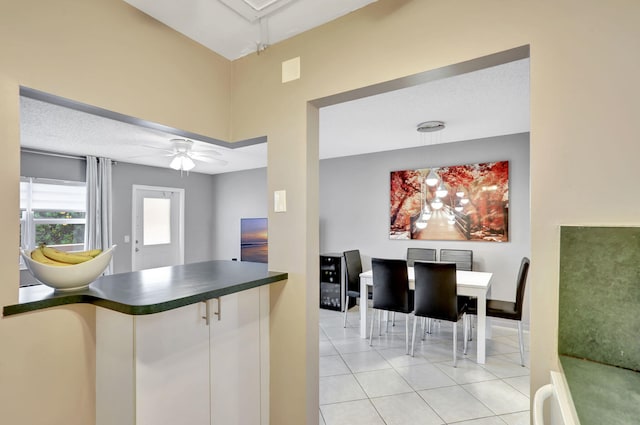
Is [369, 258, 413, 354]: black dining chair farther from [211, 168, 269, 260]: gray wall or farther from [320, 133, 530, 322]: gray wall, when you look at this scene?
[211, 168, 269, 260]: gray wall

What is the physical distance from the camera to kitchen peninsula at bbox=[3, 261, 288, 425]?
1.20 m

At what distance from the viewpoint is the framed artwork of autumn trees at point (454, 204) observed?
3.86 metres

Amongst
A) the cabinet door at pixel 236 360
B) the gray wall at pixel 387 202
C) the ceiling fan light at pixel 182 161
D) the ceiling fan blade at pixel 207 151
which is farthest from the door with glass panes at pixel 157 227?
the cabinet door at pixel 236 360

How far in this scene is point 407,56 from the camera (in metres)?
1.43

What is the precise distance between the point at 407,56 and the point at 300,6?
2.00 feet

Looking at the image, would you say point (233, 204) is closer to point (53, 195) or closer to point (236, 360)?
point (53, 195)

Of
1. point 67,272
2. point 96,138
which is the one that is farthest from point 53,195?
point 67,272

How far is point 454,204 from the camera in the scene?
13.6 ft

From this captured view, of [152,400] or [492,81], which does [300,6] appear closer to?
[492,81]

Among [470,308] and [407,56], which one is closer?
[407,56]

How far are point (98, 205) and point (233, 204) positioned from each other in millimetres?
2312

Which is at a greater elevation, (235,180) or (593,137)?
(235,180)

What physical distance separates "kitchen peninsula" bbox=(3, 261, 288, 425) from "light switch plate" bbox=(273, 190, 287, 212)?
1.24 feet

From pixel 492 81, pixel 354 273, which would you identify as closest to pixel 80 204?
pixel 354 273
